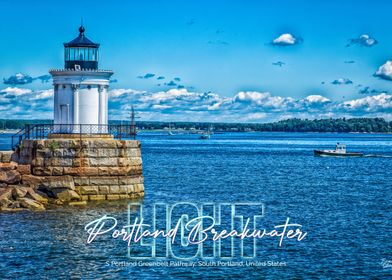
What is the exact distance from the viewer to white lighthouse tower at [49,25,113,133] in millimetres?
31734

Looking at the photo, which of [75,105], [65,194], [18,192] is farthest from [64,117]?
[18,192]

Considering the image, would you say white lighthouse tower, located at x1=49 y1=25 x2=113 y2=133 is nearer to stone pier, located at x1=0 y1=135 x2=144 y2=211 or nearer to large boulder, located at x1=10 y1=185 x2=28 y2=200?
stone pier, located at x1=0 y1=135 x2=144 y2=211

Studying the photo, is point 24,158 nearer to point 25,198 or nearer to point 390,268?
point 25,198

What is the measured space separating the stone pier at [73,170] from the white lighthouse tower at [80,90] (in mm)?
1342

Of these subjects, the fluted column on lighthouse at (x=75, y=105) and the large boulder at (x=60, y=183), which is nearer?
the large boulder at (x=60, y=183)

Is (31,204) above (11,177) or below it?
below

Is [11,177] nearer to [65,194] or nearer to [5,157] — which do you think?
[5,157]

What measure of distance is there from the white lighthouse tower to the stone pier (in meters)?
1.34

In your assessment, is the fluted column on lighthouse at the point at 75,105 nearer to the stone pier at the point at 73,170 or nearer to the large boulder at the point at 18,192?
the stone pier at the point at 73,170

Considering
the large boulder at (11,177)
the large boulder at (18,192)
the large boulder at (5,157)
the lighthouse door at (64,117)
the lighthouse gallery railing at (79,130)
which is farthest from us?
the large boulder at (5,157)

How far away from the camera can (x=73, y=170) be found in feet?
99.3

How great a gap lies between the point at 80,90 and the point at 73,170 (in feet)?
12.0

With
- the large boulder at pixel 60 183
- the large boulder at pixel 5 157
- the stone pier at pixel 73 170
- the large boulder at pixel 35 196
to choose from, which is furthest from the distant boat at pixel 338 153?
the large boulder at pixel 35 196

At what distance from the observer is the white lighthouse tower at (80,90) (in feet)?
104
